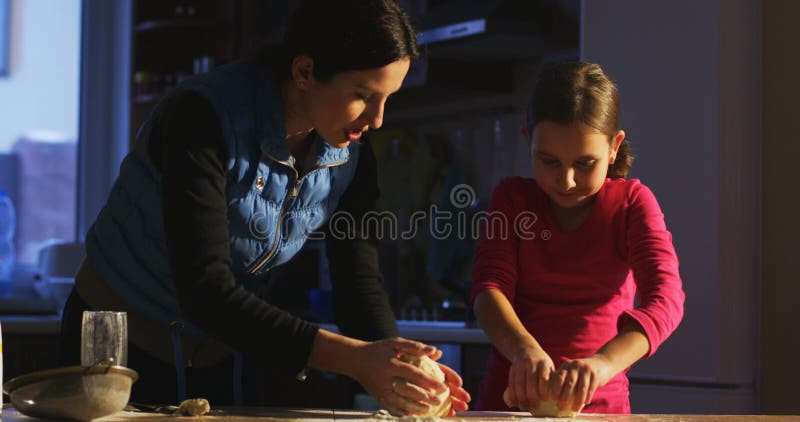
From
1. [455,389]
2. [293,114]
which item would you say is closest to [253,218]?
[293,114]

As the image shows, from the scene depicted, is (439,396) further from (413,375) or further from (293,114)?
(293,114)

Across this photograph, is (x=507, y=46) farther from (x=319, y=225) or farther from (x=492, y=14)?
(x=319, y=225)

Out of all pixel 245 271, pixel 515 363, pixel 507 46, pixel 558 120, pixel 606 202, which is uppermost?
pixel 507 46

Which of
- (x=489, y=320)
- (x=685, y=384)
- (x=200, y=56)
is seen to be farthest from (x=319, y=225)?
(x=200, y=56)

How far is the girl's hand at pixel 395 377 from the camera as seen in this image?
1.33 meters

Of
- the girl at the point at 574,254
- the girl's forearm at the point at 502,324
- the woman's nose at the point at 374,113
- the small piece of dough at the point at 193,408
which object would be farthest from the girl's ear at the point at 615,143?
the small piece of dough at the point at 193,408

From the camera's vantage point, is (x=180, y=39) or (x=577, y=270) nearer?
(x=577, y=270)

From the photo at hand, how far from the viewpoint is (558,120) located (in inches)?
62.1

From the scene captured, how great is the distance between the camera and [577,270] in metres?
1.61

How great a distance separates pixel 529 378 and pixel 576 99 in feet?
1.56

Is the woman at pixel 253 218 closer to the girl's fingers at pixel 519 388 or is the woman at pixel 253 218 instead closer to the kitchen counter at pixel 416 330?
the girl's fingers at pixel 519 388

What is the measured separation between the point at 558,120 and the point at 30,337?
2.31 m

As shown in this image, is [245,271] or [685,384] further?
[685,384]

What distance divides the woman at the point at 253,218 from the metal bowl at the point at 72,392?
0.16 metres
